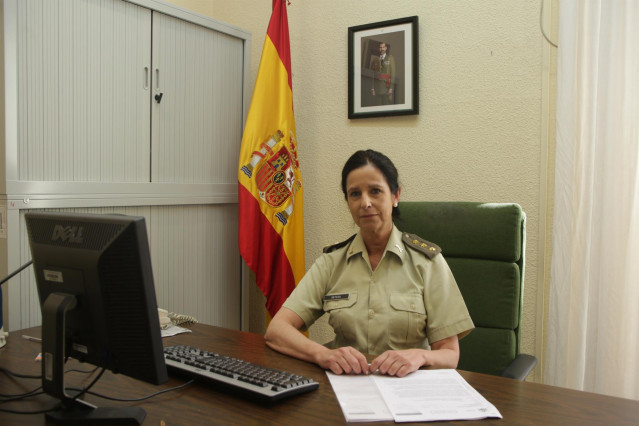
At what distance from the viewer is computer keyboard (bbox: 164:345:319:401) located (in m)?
1.06

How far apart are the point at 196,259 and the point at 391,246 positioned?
1247 millimetres

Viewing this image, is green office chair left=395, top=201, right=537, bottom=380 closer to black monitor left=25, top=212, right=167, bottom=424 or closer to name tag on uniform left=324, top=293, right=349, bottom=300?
name tag on uniform left=324, top=293, right=349, bottom=300

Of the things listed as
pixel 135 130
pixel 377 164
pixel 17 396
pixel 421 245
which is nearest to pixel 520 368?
pixel 421 245

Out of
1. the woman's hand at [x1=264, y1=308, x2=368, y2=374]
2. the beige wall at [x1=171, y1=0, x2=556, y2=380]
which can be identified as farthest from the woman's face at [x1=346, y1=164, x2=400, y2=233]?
the beige wall at [x1=171, y1=0, x2=556, y2=380]

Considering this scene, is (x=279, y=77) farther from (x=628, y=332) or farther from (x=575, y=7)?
(x=628, y=332)

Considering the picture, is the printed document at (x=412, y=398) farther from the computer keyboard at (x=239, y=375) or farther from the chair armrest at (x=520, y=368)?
the chair armrest at (x=520, y=368)

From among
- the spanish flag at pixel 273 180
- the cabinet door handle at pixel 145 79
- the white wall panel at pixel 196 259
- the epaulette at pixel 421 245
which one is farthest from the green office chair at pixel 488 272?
the cabinet door handle at pixel 145 79

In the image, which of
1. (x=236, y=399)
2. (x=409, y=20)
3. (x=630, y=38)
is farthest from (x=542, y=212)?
(x=236, y=399)

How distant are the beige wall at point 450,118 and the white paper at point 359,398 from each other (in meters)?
1.30

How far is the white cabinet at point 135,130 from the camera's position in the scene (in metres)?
1.89

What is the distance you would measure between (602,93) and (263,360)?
1542 mm

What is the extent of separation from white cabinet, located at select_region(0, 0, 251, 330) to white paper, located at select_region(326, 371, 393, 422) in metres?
1.31

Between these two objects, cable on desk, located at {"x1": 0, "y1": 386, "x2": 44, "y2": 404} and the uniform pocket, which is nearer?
cable on desk, located at {"x1": 0, "y1": 386, "x2": 44, "y2": 404}

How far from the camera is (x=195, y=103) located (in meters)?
2.55
